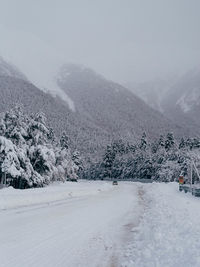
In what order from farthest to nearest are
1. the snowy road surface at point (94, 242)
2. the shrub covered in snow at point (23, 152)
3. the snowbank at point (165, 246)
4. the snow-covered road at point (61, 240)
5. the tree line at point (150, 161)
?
the tree line at point (150, 161), the shrub covered in snow at point (23, 152), the snow-covered road at point (61, 240), the snowy road surface at point (94, 242), the snowbank at point (165, 246)

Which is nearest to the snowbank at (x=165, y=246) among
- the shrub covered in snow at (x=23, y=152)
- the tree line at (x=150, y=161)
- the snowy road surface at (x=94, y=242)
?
the snowy road surface at (x=94, y=242)

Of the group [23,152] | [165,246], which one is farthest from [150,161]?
[165,246]

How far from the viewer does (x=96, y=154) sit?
159875 millimetres

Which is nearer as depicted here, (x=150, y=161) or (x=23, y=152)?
(x=23, y=152)

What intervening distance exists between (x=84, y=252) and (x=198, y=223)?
5.19 m

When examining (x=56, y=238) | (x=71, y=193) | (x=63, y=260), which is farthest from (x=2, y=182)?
(x=63, y=260)

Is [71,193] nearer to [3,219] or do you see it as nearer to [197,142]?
[3,219]

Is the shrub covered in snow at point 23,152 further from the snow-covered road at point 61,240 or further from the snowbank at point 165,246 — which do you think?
the snowbank at point 165,246

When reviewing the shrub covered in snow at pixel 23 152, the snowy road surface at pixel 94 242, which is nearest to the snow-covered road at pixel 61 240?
the snowy road surface at pixel 94 242

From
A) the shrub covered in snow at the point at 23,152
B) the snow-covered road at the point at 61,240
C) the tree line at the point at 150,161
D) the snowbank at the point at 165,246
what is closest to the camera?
the snowbank at the point at 165,246

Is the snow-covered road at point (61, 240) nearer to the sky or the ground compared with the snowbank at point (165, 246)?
nearer to the ground

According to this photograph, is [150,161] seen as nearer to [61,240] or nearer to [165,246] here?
[61,240]

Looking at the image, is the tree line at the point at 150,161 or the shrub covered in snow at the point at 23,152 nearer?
the shrub covered in snow at the point at 23,152

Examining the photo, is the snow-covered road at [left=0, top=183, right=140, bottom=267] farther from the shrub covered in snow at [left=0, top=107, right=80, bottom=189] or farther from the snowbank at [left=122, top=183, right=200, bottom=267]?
the shrub covered in snow at [left=0, top=107, right=80, bottom=189]
